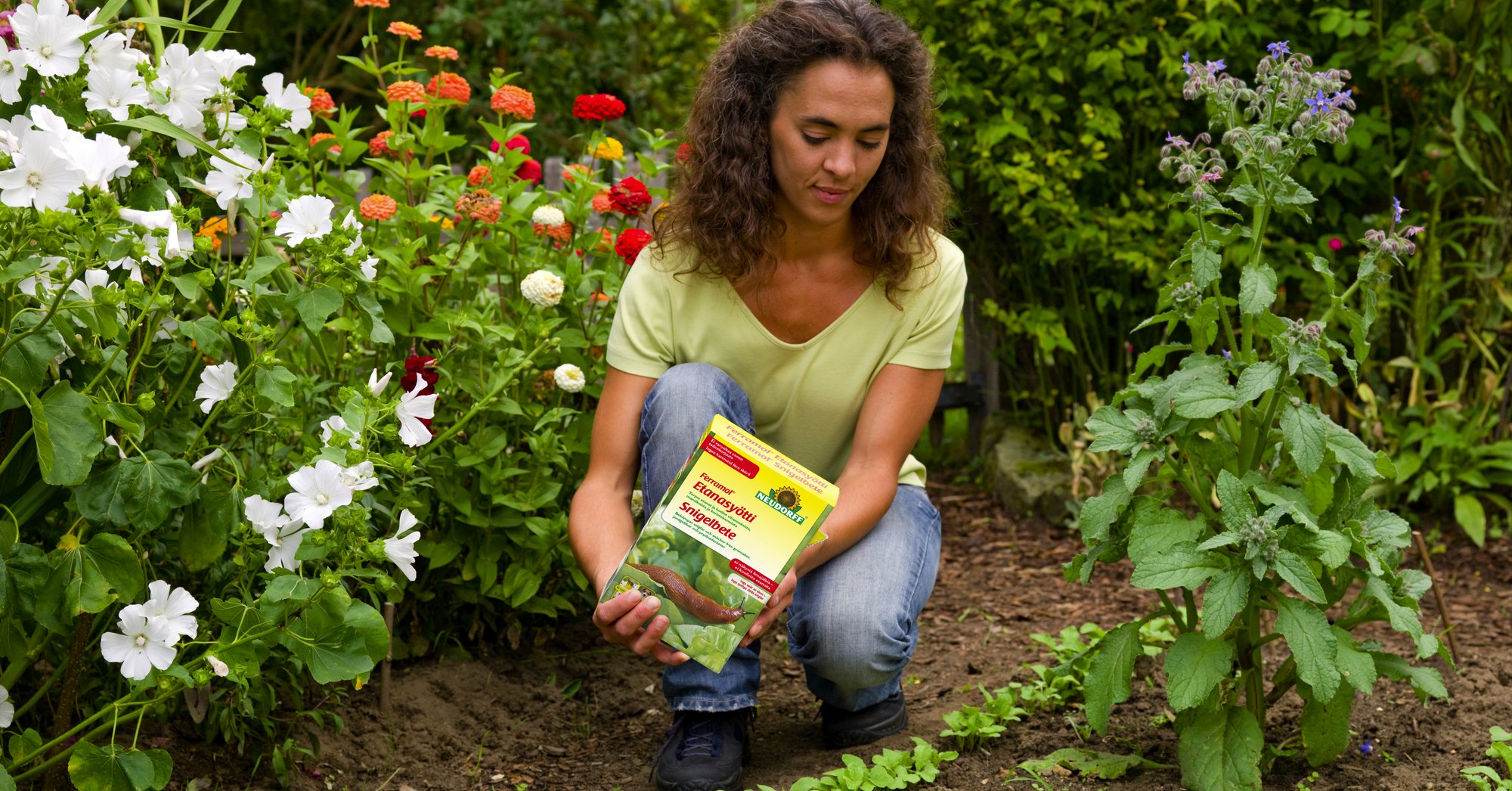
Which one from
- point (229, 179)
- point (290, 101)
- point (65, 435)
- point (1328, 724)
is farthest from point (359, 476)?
point (1328, 724)

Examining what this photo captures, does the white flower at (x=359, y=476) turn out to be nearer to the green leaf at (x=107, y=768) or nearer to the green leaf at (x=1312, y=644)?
the green leaf at (x=107, y=768)

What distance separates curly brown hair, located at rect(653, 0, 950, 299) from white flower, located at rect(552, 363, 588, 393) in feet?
0.94

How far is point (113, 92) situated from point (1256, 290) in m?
1.46

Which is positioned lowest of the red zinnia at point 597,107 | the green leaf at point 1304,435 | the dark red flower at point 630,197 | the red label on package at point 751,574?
the red label on package at point 751,574

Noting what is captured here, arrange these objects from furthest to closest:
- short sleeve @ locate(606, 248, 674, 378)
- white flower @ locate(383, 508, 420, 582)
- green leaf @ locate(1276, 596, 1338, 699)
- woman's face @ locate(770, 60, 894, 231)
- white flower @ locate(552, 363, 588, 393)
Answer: white flower @ locate(552, 363, 588, 393) → short sleeve @ locate(606, 248, 674, 378) → woman's face @ locate(770, 60, 894, 231) → green leaf @ locate(1276, 596, 1338, 699) → white flower @ locate(383, 508, 420, 582)

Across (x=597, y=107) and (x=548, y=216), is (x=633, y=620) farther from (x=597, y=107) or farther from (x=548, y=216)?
(x=597, y=107)

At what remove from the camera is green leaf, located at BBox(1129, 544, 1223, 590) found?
1769 mm

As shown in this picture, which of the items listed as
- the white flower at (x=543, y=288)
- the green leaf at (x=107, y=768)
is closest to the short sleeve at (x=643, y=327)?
the white flower at (x=543, y=288)

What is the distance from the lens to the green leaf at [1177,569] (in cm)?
177

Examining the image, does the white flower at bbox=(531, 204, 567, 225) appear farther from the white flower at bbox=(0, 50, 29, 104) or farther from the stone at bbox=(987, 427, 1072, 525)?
the stone at bbox=(987, 427, 1072, 525)

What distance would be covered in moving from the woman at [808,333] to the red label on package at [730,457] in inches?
10.5

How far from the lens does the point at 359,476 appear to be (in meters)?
1.58

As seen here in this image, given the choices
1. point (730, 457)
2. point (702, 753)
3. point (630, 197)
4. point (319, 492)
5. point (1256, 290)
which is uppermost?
point (1256, 290)

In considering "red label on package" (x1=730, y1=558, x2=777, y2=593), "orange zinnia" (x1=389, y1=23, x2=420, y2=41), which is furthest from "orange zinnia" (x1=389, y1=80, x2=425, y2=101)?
"red label on package" (x1=730, y1=558, x2=777, y2=593)
